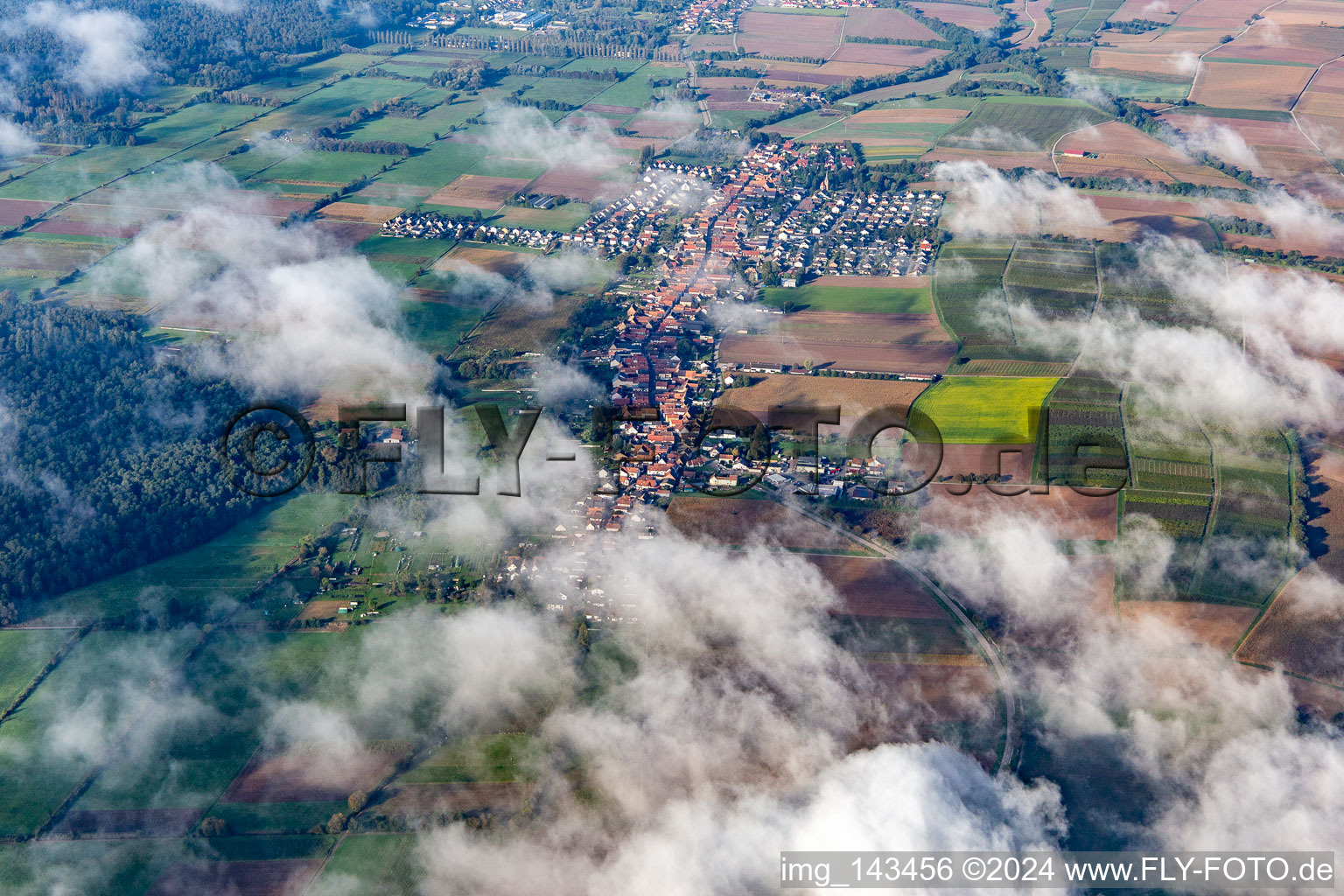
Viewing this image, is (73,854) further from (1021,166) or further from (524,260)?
(1021,166)

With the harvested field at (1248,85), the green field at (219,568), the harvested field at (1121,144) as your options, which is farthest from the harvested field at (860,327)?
the harvested field at (1248,85)

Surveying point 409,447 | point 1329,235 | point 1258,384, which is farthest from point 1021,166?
point 409,447

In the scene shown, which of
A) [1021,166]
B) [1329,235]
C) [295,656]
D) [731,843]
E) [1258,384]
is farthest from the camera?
[1021,166]

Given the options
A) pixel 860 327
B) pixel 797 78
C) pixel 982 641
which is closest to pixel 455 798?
pixel 982 641

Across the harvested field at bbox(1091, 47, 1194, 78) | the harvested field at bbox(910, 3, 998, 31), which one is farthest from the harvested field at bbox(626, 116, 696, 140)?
the harvested field at bbox(910, 3, 998, 31)

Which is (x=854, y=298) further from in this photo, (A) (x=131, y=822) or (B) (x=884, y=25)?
(B) (x=884, y=25)

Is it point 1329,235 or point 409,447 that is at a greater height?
point 1329,235
